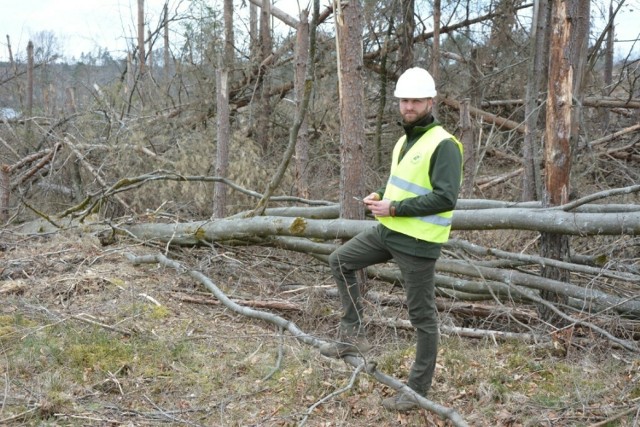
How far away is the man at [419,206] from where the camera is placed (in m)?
3.81

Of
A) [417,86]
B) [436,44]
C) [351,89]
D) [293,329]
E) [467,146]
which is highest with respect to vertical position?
[436,44]

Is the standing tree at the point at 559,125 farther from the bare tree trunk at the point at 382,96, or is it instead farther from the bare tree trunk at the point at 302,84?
the bare tree trunk at the point at 382,96

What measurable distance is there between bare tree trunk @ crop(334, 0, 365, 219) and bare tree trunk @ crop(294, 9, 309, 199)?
14.3 feet

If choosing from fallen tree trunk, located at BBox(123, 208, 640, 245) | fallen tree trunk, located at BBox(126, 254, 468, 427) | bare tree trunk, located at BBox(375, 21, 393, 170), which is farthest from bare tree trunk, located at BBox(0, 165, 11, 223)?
bare tree trunk, located at BBox(375, 21, 393, 170)

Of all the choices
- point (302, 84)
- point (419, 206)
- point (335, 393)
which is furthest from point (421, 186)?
point (302, 84)

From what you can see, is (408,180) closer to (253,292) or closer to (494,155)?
(253,292)

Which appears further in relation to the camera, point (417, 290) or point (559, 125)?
point (559, 125)

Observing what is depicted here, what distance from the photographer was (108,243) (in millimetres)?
7918

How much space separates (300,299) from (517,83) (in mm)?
9363

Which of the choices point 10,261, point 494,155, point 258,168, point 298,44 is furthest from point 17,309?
point 494,155

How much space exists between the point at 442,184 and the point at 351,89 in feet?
7.88

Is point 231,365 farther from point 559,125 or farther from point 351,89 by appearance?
point 559,125

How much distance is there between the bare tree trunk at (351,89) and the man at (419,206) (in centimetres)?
174

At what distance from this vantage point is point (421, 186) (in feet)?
12.9
